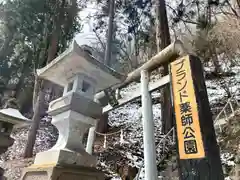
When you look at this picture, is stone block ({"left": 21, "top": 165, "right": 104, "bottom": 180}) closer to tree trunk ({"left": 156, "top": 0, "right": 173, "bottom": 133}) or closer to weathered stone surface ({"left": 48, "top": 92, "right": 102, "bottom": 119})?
weathered stone surface ({"left": 48, "top": 92, "right": 102, "bottom": 119})

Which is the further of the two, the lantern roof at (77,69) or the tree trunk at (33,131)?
the tree trunk at (33,131)

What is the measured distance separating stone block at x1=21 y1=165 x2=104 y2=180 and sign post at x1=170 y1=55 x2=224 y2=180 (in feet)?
3.25

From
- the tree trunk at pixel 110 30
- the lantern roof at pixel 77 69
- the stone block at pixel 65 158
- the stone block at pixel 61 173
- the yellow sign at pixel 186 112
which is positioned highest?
the tree trunk at pixel 110 30

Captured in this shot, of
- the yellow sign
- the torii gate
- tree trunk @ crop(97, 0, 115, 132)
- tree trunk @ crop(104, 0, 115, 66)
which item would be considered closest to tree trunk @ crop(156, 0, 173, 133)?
tree trunk @ crop(97, 0, 115, 132)

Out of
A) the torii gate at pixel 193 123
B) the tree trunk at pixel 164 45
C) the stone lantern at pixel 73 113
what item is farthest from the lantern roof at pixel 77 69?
the tree trunk at pixel 164 45

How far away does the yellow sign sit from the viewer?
202 centimetres

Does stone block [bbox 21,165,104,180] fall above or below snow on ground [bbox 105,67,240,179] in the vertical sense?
below

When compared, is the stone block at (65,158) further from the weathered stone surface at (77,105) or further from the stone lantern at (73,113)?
the weathered stone surface at (77,105)

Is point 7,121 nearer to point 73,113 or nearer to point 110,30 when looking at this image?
point 73,113

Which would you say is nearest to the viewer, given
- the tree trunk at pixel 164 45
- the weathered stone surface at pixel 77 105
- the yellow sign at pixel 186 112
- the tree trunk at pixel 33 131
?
the yellow sign at pixel 186 112

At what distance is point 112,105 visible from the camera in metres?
4.25

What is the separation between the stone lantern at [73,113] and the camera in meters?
2.28

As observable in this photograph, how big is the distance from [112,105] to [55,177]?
2.27m

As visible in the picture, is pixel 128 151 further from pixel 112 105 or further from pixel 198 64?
pixel 198 64
